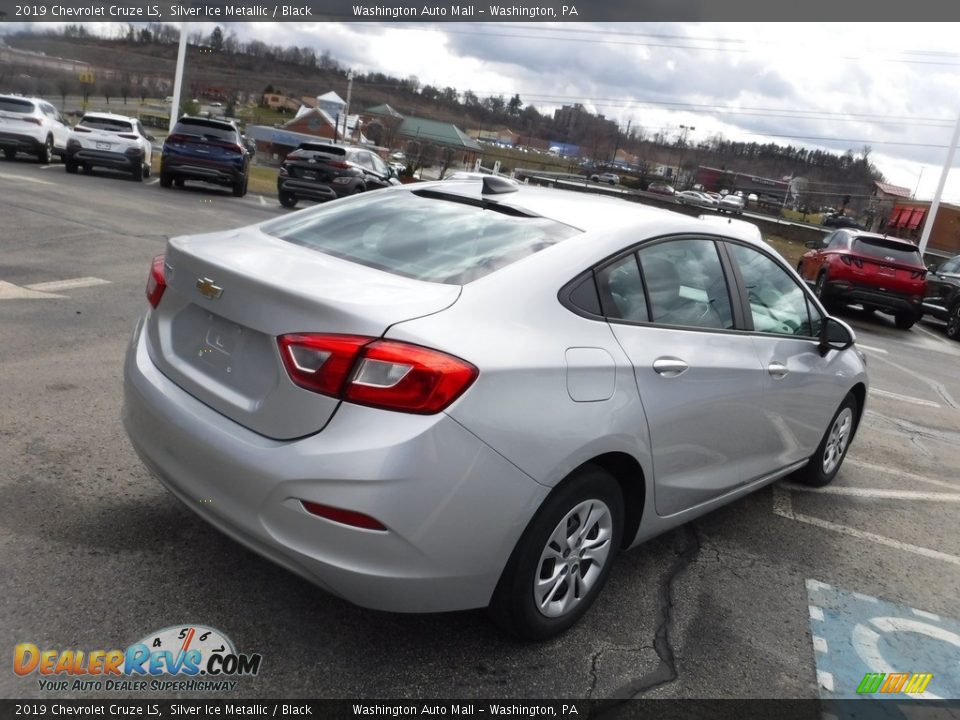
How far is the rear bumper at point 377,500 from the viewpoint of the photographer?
2.40 m

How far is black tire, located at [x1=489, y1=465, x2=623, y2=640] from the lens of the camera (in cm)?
275

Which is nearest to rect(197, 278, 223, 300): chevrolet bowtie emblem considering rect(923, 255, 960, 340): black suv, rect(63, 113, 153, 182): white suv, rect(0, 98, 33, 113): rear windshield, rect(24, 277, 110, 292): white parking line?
rect(24, 277, 110, 292): white parking line

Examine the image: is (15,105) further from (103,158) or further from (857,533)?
(857,533)

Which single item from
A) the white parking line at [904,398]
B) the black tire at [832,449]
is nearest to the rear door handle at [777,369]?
the black tire at [832,449]

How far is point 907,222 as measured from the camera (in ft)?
179

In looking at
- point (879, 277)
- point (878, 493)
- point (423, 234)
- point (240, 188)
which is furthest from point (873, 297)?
point (240, 188)

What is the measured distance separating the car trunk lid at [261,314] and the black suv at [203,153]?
1770cm

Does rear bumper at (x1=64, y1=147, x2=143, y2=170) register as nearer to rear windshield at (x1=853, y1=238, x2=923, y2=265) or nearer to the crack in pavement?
rear windshield at (x1=853, y1=238, x2=923, y2=265)

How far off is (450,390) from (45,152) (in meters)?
23.2

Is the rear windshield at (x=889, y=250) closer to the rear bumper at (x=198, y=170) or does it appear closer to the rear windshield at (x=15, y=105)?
the rear bumper at (x=198, y=170)

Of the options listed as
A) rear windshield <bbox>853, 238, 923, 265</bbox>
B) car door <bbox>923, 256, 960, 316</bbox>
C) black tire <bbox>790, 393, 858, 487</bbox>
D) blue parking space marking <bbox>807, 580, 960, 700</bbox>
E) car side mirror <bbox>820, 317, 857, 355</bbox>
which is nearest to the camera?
blue parking space marking <bbox>807, 580, 960, 700</bbox>

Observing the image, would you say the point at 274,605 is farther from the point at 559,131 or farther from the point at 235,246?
the point at 559,131

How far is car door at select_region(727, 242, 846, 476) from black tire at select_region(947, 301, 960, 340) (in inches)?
511

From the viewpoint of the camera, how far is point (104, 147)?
788 inches
